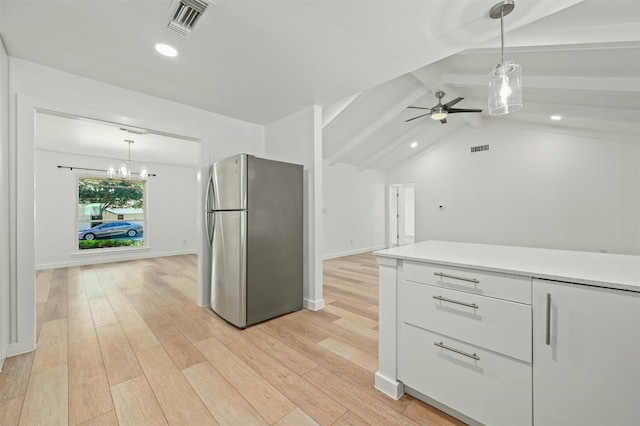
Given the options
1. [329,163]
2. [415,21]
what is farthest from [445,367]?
[329,163]

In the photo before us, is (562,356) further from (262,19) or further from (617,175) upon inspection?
(617,175)

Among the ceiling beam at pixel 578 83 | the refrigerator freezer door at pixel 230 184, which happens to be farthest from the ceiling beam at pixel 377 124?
the refrigerator freezer door at pixel 230 184

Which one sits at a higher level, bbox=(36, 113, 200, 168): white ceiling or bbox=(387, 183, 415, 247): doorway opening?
bbox=(36, 113, 200, 168): white ceiling

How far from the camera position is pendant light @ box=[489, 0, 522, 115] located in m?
1.59

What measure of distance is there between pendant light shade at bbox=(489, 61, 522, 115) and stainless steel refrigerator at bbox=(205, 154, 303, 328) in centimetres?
193

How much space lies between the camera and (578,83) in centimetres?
320

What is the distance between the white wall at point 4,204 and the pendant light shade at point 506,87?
11.5ft

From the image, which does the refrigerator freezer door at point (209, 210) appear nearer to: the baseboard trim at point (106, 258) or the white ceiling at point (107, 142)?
the white ceiling at point (107, 142)

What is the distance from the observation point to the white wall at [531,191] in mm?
4652

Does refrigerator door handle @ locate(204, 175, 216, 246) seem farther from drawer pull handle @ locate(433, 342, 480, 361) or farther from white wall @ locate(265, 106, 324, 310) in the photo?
drawer pull handle @ locate(433, 342, 480, 361)

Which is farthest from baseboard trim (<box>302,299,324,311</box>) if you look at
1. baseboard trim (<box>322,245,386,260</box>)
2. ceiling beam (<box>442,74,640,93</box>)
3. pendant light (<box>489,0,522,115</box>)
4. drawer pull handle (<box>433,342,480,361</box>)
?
ceiling beam (<box>442,74,640,93</box>)

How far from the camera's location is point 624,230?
460 cm

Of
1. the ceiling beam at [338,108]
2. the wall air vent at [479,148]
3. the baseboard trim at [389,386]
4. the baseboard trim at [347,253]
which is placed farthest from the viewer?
the baseboard trim at [347,253]

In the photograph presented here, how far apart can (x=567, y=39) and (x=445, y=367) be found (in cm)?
305
